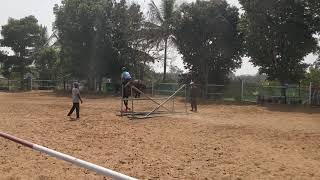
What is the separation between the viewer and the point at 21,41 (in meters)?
48.2

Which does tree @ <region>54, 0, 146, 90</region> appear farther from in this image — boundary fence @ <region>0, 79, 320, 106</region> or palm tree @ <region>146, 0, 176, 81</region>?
boundary fence @ <region>0, 79, 320, 106</region>

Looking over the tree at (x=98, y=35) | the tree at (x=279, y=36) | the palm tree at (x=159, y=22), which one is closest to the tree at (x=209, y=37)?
the tree at (x=279, y=36)

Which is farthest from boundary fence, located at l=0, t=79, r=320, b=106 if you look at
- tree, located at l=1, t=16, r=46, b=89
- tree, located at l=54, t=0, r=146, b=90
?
tree, located at l=1, t=16, r=46, b=89

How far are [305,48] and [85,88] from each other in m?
21.9

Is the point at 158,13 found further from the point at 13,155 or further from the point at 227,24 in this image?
the point at 13,155

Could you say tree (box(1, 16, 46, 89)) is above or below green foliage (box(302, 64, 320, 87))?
above

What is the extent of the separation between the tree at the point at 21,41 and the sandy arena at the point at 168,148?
34.1m

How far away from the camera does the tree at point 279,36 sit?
27.0 m

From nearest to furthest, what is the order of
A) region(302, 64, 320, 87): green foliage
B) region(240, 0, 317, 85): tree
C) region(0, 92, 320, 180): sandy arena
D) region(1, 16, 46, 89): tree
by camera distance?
region(0, 92, 320, 180): sandy arena → region(240, 0, 317, 85): tree → region(302, 64, 320, 87): green foliage → region(1, 16, 46, 89): tree

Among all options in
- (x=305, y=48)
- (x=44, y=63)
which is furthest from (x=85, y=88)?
(x=305, y=48)

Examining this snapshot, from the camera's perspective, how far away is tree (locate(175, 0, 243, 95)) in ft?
108

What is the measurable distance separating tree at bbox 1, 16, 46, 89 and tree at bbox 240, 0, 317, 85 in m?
26.9

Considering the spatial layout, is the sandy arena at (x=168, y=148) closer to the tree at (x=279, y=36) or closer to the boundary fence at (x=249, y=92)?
the boundary fence at (x=249, y=92)

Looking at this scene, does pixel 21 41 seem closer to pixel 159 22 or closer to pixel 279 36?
pixel 159 22
